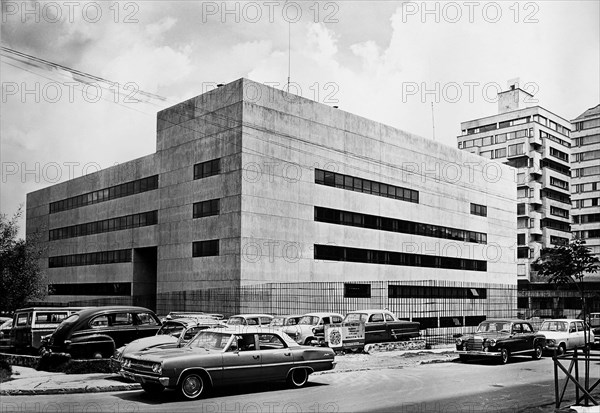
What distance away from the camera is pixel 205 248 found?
3912 cm

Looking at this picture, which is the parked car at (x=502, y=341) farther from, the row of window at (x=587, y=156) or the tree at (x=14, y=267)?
the row of window at (x=587, y=156)

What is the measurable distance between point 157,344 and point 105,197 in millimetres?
38150

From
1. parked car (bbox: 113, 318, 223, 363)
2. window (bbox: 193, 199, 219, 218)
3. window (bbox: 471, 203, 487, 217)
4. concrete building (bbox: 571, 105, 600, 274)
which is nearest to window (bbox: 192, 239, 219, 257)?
window (bbox: 193, 199, 219, 218)

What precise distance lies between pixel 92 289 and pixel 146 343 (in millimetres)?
37356

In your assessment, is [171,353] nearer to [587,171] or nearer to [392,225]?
[392,225]

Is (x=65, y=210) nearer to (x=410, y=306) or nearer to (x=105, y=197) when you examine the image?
(x=105, y=197)

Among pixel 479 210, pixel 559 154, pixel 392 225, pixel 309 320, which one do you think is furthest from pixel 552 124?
pixel 309 320

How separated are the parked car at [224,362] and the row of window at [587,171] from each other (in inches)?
3339

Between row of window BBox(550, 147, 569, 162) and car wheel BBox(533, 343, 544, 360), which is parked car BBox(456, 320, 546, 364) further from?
row of window BBox(550, 147, 569, 162)

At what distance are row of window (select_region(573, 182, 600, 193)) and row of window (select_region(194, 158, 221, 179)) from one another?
66982mm

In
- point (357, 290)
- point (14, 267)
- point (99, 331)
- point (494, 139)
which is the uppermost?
point (494, 139)

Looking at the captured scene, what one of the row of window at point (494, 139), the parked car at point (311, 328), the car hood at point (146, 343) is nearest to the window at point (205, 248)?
the parked car at point (311, 328)

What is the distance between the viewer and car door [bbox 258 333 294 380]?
1380 centimetres

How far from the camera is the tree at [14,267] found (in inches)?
875
